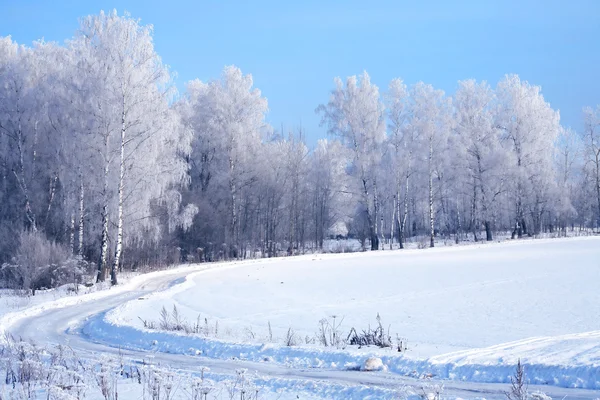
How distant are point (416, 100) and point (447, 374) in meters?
36.0

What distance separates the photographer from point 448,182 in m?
47.1

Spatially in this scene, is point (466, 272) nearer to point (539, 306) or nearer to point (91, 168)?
point (539, 306)

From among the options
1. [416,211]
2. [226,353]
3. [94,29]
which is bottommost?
[226,353]

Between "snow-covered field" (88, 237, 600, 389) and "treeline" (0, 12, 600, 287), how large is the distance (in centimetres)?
560

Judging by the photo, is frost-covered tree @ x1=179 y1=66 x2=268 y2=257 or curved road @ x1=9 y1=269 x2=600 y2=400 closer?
curved road @ x1=9 y1=269 x2=600 y2=400

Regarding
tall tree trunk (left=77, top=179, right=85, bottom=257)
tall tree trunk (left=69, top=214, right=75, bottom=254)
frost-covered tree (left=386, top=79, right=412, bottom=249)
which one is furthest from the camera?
frost-covered tree (left=386, top=79, right=412, bottom=249)

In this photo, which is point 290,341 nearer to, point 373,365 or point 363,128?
point 373,365

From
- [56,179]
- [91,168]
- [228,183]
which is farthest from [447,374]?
[228,183]

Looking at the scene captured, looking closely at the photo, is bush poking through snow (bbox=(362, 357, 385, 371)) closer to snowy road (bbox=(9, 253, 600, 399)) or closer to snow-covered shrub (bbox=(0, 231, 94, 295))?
snowy road (bbox=(9, 253, 600, 399))

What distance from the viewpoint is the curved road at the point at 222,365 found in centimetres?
681

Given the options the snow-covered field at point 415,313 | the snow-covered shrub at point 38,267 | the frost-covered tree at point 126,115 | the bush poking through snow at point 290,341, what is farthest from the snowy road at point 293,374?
the frost-covered tree at point 126,115

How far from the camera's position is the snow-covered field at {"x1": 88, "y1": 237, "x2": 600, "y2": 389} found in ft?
27.0

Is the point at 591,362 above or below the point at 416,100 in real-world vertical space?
below

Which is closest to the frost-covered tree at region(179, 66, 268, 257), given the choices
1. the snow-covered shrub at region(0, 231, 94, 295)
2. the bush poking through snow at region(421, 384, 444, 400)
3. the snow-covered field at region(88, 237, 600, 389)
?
the snow-covered field at region(88, 237, 600, 389)
